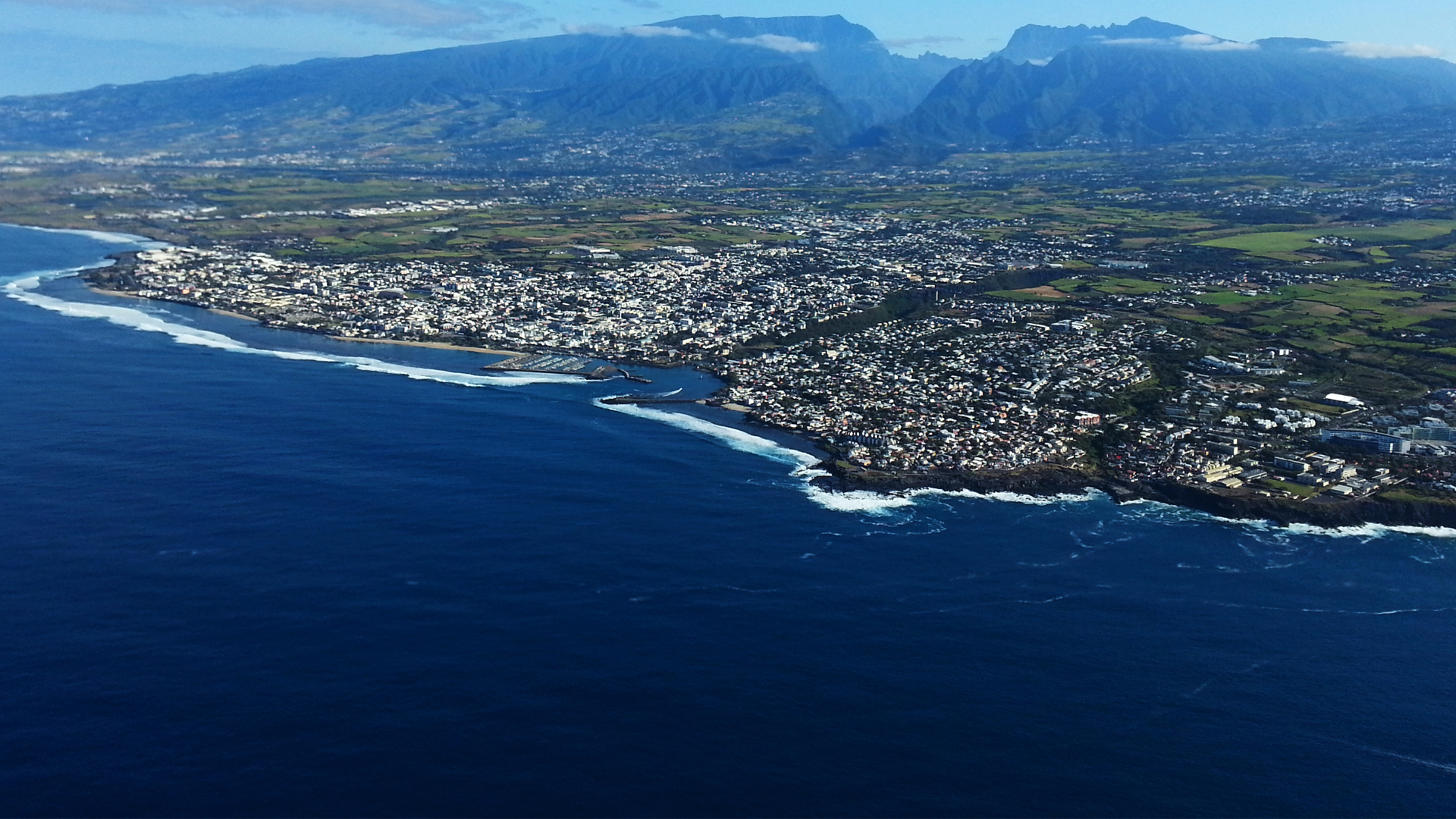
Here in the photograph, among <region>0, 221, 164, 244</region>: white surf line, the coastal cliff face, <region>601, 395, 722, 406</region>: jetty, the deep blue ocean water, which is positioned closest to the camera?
the deep blue ocean water

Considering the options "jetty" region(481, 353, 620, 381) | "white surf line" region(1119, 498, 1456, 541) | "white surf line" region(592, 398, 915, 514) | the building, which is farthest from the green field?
"white surf line" region(592, 398, 915, 514)

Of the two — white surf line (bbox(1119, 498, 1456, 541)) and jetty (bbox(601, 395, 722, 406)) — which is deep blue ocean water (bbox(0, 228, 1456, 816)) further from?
jetty (bbox(601, 395, 722, 406))

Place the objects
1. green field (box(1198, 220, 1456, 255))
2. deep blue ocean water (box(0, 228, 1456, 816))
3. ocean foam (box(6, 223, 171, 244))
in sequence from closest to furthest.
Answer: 1. deep blue ocean water (box(0, 228, 1456, 816))
2. green field (box(1198, 220, 1456, 255))
3. ocean foam (box(6, 223, 171, 244))

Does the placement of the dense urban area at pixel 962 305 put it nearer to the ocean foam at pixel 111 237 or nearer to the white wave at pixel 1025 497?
the white wave at pixel 1025 497

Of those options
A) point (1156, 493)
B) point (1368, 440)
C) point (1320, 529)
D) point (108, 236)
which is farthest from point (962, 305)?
point (108, 236)

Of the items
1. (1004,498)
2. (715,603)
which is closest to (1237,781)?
(715,603)

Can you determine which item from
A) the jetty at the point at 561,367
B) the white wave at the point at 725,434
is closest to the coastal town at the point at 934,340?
the white wave at the point at 725,434

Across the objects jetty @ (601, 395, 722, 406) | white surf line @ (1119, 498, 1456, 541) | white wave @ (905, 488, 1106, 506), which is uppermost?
jetty @ (601, 395, 722, 406)
